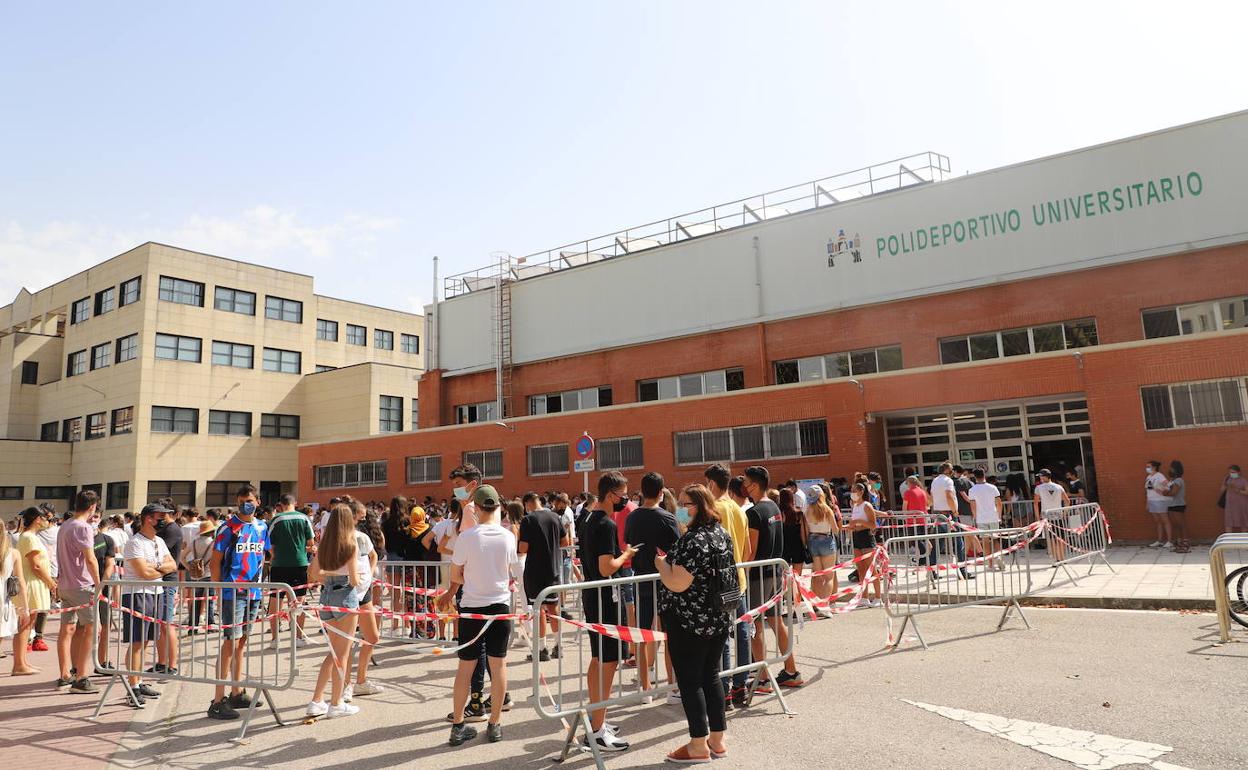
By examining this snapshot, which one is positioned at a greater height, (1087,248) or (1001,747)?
(1087,248)

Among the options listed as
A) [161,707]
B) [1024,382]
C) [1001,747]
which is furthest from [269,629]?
[1024,382]

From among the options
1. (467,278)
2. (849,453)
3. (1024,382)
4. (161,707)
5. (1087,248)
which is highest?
(467,278)

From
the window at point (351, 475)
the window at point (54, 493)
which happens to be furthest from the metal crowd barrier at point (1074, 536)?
the window at point (54, 493)

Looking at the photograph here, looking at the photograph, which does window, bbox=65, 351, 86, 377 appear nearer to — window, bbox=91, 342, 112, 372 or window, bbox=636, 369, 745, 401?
window, bbox=91, 342, 112, 372

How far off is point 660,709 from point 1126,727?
3599mm

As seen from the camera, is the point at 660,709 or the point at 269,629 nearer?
the point at 660,709

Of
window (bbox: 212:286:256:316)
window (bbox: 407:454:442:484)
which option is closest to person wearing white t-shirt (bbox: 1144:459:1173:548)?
window (bbox: 407:454:442:484)

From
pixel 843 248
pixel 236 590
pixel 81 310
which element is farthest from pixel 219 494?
pixel 236 590

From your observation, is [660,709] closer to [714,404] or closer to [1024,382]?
[1024,382]

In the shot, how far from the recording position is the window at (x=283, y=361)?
45.4 meters

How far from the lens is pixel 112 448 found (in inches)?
1604

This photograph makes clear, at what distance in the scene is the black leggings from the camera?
17.2 feet

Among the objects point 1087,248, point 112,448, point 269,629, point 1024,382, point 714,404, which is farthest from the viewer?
point 112,448

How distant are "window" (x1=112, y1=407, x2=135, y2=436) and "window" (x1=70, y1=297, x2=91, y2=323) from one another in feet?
25.2
